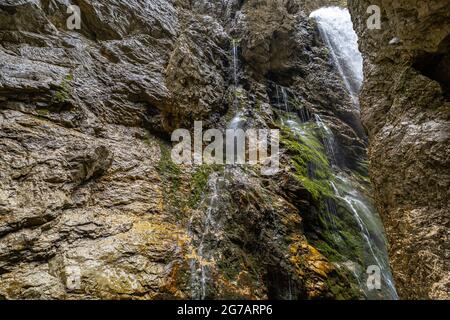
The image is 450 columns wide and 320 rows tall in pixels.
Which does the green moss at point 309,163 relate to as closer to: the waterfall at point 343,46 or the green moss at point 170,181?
the green moss at point 170,181

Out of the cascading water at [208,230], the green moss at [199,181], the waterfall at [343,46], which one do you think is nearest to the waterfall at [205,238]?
the cascading water at [208,230]

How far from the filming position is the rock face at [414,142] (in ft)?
14.7

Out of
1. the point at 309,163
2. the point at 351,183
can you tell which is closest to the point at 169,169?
the point at 309,163

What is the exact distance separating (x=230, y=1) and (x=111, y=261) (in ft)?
53.5

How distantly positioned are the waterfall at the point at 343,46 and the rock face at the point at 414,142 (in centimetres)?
1057

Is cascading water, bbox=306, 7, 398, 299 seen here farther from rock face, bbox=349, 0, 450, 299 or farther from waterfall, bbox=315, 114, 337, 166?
rock face, bbox=349, 0, 450, 299

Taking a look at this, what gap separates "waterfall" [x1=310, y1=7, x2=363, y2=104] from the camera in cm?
1691

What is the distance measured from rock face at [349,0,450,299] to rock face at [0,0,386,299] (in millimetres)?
206

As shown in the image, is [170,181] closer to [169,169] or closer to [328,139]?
[169,169]

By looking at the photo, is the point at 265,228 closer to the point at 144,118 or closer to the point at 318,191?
the point at 318,191

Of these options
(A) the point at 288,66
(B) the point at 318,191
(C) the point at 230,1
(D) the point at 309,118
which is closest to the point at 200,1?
(C) the point at 230,1

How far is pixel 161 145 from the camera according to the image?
341 inches

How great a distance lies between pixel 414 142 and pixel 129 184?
5.58m

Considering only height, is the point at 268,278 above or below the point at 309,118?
below
